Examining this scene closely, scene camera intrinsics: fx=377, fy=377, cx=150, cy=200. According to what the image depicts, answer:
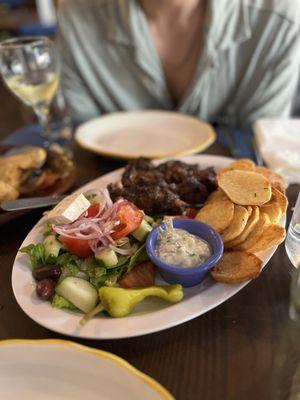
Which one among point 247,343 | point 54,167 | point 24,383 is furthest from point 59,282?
point 54,167

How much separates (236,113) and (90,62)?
3.07 feet

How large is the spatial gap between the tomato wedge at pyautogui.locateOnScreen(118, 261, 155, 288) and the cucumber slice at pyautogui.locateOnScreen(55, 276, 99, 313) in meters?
0.09

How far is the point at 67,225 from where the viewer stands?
995mm

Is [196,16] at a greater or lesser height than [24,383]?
greater

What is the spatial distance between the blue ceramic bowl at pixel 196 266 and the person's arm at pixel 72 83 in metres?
1.46

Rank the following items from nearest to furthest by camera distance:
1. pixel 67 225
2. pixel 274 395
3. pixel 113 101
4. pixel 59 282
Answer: pixel 274 395
pixel 59 282
pixel 67 225
pixel 113 101

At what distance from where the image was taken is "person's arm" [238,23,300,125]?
204 cm

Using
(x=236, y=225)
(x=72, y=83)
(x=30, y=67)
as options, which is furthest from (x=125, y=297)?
(x=72, y=83)

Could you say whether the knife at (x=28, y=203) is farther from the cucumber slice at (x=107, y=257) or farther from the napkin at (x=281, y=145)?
the napkin at (x=281, y=145)

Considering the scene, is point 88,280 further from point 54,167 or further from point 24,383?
point 54,167

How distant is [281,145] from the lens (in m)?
1.53

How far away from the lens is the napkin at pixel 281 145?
4.57 ft

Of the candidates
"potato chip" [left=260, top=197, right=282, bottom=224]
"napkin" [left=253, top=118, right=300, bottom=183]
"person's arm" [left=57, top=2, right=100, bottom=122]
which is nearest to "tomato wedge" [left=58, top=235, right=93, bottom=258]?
"potato chip" [left=260, top=197, right=282, bottom=224]

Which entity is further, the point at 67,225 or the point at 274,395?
the point at 67,225
